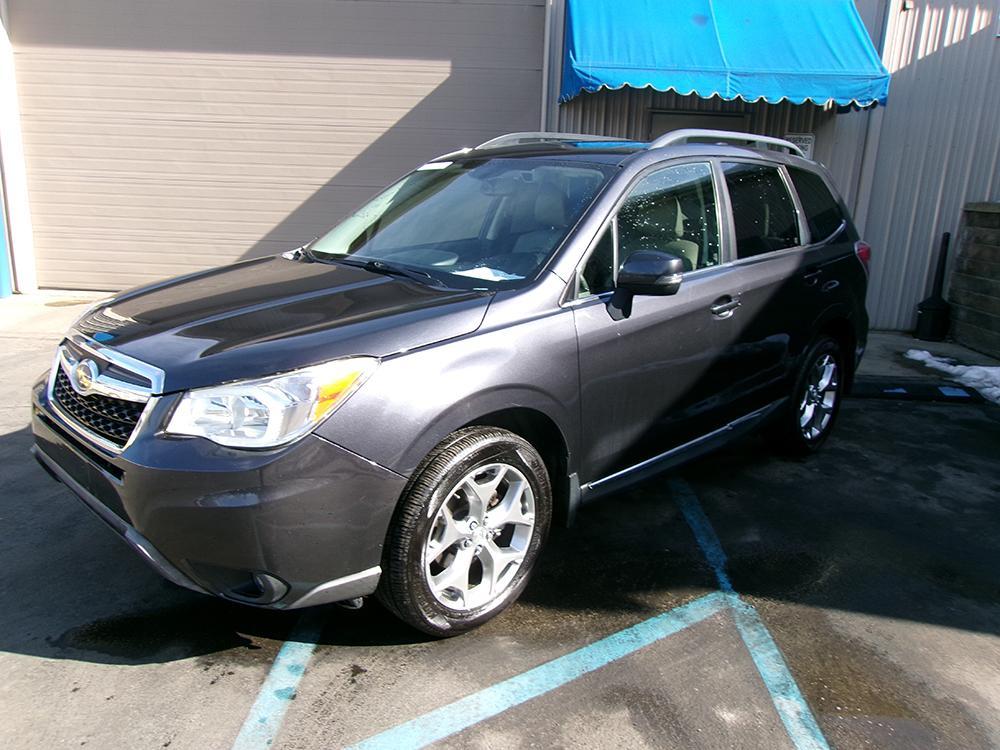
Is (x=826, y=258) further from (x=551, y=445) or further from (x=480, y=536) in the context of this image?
(x=480, y=536)

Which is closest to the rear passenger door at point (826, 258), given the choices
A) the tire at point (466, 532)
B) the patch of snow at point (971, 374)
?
the tire at point (466, 532)

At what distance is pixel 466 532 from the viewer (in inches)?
112

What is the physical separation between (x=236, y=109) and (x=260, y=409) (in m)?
7.93

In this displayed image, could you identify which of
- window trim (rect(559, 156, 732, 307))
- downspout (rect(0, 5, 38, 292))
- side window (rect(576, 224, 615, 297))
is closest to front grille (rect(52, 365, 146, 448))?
window trim (rect(559, 156, 732, 307))

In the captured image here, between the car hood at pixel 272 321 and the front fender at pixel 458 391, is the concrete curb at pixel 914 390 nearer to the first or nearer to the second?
the front fender at pixel 458 391

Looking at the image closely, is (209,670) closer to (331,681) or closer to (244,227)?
(331,681)

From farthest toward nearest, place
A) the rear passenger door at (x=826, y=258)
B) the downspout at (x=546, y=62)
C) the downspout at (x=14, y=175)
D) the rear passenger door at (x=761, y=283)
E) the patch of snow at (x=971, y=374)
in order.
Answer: the downspout at (x=14, y=175)
the downspout at (x=546, y=62)
the patch of snow at (x=971, y=374)
the rear passenger door at (x=826, y=258)
the rear passenger door at (x=761, y=283)

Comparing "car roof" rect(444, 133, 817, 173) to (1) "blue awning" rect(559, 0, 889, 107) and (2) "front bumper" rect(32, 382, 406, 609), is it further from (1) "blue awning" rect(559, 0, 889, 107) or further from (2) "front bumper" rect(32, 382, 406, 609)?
(1) "blue awning" rect(559, 0, 889, 107)

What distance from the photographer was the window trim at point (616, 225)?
10.3 ft

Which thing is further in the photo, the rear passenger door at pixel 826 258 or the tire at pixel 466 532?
the rear passenger door at pixel 826 258

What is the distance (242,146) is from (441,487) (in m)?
7.91

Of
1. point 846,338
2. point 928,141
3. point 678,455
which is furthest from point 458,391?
point 928,141

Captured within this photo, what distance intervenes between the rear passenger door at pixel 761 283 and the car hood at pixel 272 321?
1686 millimetres

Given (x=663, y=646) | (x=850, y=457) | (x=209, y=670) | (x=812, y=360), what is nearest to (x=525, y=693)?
(x=663, y=646)
